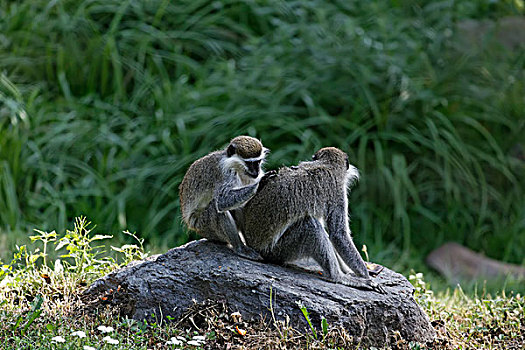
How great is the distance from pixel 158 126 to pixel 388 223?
2870 mm

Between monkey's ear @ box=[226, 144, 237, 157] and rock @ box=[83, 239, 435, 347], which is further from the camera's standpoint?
monkey's ear @ box=[226, 144, 237, 157]

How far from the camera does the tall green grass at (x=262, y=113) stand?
7.80 m

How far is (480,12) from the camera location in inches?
400

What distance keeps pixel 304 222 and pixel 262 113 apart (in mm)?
3378

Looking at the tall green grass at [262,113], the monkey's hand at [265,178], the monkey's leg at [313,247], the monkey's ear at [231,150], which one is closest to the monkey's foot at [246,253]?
the monkey's leg at [313,247]

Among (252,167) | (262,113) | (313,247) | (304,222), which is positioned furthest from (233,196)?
(262,113)

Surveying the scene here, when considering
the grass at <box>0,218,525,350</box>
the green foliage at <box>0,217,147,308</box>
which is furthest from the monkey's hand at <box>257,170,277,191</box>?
the green foliage at <box>0,217,147,308</box>

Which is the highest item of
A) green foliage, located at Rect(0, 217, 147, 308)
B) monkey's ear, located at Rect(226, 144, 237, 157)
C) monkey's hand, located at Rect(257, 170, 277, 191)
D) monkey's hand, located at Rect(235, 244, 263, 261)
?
monkey's ear, located at Rect(226, 144, 237, 157)

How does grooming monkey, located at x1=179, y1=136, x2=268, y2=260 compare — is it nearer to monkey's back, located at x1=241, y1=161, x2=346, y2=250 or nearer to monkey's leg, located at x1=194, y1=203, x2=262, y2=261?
monkey's leg, located at x1=194, y1=203, x2=262, y2=261

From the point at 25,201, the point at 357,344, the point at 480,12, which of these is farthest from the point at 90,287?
the point at 480,12

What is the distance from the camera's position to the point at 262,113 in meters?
7.97

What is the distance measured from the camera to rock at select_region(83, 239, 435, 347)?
451cm

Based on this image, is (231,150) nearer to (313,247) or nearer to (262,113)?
(313,247)

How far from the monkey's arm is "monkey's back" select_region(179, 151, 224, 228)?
0.50ft
